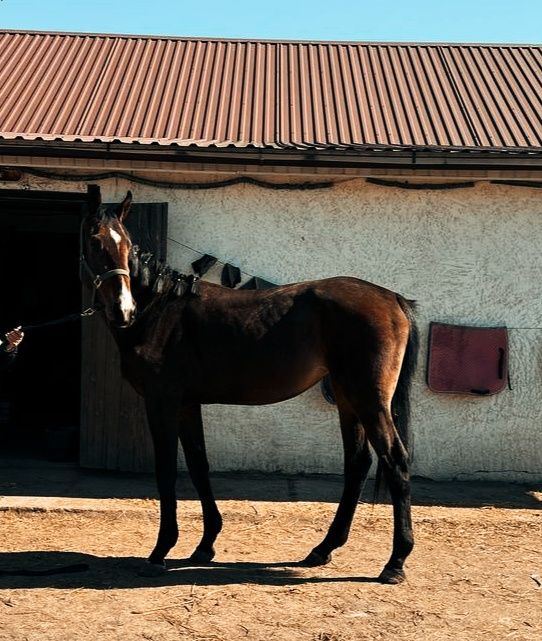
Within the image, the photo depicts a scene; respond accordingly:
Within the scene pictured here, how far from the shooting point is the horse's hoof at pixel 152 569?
470 centimetres

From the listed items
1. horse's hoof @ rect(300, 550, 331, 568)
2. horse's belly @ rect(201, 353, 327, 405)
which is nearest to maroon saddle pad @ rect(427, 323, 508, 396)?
horse's belly @ rect(201, 353, 327, 405)

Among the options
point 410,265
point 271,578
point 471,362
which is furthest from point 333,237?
point 271,578

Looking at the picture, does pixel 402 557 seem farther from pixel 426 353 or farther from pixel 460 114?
pixel 460 114

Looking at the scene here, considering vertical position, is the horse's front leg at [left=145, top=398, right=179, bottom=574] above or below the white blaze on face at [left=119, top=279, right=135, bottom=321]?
below

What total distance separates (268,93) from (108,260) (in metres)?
4.90

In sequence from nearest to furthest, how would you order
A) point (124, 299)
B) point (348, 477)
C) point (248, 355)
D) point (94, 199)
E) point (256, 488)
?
1. point (124, 299)
2. point (94, 199)
3. point (248, 355)
4. point (348, 477)
5. point (256, 488)

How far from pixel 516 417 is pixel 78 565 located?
4080 mm

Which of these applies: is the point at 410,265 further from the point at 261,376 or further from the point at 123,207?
the point at 123,207

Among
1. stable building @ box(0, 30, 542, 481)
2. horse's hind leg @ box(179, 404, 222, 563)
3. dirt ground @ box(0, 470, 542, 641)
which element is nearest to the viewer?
dirt ground @ box(0, 470, 542, 641)

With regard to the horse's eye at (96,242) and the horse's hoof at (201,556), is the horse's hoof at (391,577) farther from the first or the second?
the horse's eye at (96,242)

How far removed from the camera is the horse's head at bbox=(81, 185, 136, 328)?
4.60 m

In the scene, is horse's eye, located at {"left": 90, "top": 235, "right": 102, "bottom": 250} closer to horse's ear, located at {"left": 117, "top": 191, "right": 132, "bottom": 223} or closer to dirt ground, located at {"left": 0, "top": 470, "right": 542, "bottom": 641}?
horse's ear, located at {"left": 117, "top": 191, "right": 132, "bottom": 223}

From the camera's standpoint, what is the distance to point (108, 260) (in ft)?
15.2


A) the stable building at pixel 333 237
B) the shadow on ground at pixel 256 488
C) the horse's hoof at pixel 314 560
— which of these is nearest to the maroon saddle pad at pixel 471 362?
the stable building at pixel 333 237
